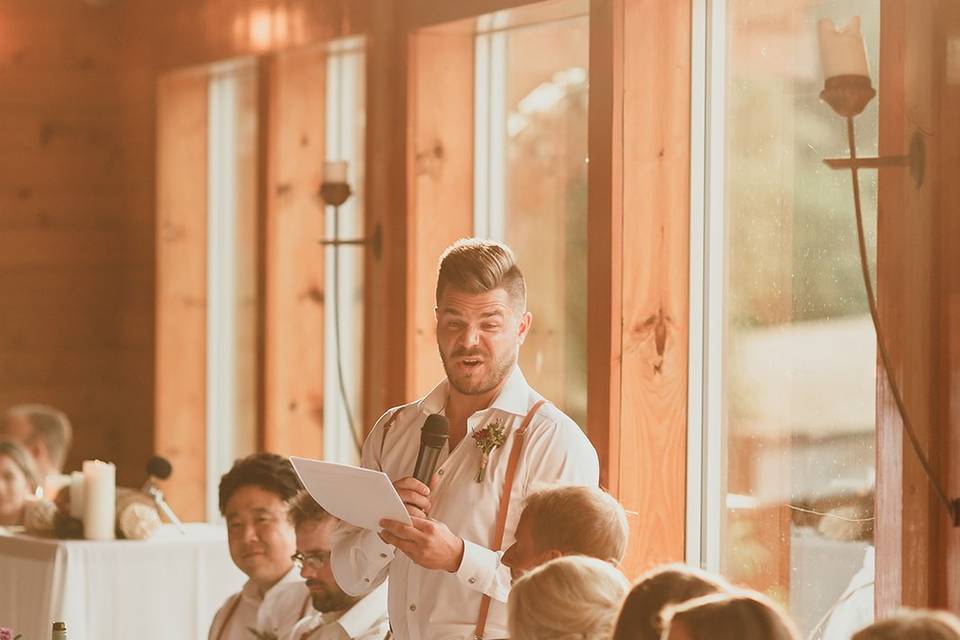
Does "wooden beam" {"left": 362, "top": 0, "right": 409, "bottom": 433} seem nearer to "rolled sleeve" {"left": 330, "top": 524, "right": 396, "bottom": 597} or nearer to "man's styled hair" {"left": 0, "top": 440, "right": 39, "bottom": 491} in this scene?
"man's styled hair" {"left": 0, "top": 440, "right": 39, "bottom": 491}

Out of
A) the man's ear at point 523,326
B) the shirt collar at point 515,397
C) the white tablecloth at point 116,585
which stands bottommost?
the white tablecloth at point 116,585

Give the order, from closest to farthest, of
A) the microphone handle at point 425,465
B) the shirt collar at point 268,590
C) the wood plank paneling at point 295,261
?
the microphone handle at point 425,465
the shirt collar at point 268,590
the wood plank paneling at point 295,261

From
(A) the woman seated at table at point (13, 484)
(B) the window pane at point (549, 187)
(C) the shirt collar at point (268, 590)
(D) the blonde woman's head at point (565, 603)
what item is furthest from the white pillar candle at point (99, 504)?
(D) the blonde woman's head at point (565, 603)

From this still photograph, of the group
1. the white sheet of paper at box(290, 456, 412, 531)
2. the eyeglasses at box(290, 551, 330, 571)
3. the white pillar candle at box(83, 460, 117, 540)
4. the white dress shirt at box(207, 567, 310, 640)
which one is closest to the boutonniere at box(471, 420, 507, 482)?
the white sheet of paper at box(290, 456, 412, 531)

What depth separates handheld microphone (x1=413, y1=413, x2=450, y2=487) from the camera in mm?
2666

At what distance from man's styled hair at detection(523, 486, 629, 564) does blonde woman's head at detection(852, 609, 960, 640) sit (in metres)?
0.68

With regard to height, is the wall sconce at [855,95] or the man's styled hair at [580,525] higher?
the wall sconce at [855,95]

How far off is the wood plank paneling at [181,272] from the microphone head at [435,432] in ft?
10.5

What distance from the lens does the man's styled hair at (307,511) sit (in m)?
3.36

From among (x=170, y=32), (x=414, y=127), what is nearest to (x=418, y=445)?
(x=414, y=127)

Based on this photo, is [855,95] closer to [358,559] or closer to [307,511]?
[358,559]

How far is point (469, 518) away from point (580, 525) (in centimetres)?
34

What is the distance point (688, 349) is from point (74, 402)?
3.20 m

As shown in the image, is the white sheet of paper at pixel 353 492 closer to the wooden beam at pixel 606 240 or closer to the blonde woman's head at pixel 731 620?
the blonde woman's head at pixel 731 620
